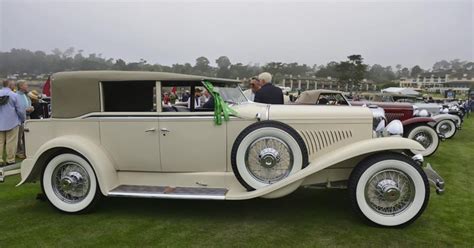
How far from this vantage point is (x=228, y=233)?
382cm

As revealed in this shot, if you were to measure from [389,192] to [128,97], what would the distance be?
3263 mm

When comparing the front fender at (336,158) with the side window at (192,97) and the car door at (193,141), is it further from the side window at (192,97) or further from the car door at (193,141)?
the side window at (192,97)

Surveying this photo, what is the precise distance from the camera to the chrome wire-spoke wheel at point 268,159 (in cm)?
405

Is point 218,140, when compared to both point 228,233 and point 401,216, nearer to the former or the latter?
point 228,233

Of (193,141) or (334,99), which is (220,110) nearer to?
(193,141)

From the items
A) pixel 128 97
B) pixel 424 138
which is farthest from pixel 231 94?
pixel 424 138

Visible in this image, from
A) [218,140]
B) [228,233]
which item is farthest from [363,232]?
[218,140]

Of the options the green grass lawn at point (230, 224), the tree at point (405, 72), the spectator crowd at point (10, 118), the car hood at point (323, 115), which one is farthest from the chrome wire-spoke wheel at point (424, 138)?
the tree at point (405, 72)

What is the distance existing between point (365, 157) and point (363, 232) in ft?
2.66

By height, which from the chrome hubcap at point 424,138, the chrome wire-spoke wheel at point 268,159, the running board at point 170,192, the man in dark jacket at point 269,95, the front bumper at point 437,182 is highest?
the man in dark jacket at point 269,95

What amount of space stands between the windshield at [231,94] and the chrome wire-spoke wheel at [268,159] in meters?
0.83

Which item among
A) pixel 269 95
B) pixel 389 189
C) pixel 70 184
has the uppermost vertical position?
pixel 269 95

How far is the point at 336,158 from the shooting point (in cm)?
391

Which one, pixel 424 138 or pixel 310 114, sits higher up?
pixel 310 114
